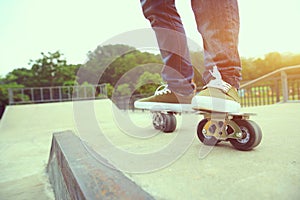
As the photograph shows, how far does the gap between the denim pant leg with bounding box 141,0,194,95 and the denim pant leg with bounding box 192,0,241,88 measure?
16 cm

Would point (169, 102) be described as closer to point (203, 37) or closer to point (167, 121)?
point (167, 121)

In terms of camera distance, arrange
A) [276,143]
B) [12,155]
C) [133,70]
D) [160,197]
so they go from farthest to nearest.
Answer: [133,70] < [12,155] < [276,143] < [160,197]

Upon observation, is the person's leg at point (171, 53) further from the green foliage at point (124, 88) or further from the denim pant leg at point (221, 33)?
the green foliage at point (124, 88)

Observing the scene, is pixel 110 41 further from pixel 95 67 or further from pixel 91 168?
pixel 91 168

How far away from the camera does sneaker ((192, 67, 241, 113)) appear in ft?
2.06

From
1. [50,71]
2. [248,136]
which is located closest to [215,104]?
[248,136]

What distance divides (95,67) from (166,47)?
556 millimetres

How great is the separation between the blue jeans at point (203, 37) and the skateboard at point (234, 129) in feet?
0.43

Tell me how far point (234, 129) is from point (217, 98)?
0.40ft

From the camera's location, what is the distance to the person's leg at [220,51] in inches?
25.3

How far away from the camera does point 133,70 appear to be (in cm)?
120

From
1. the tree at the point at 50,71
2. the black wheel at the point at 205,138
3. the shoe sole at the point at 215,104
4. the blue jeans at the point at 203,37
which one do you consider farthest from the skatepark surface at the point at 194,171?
the tree at the point at 50,71

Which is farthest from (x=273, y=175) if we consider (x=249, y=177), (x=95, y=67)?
(x=95, y=67)

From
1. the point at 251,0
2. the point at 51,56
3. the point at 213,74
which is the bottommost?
the point at 213,74
